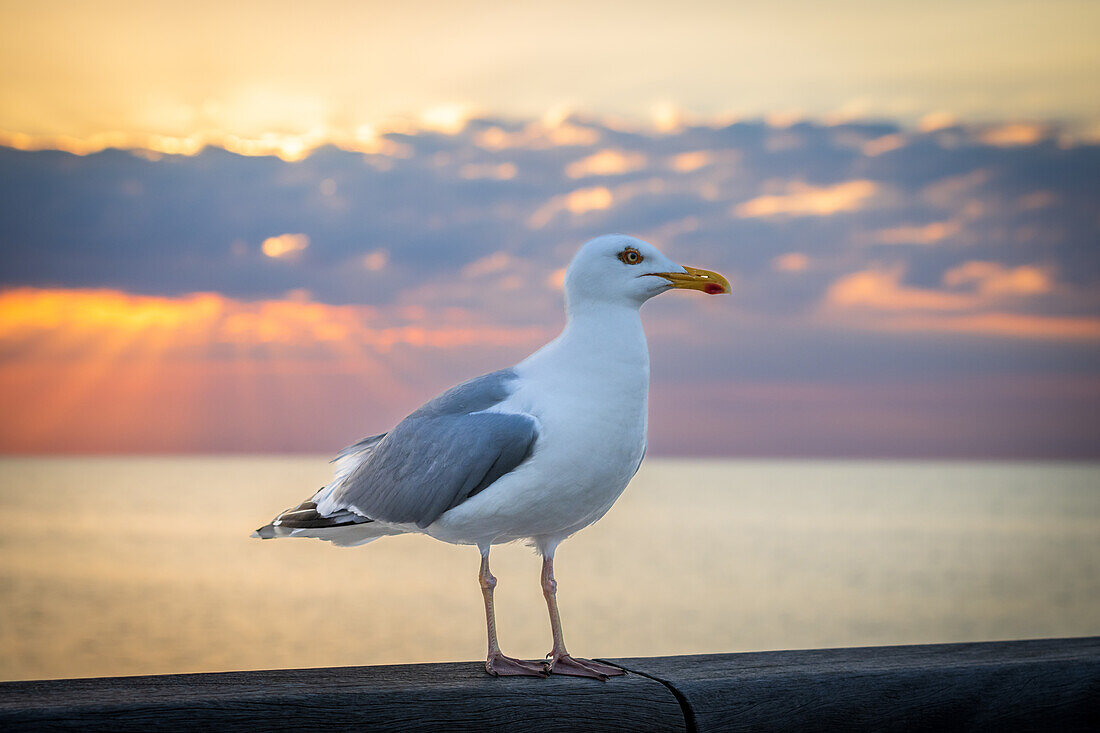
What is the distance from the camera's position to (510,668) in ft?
10.9

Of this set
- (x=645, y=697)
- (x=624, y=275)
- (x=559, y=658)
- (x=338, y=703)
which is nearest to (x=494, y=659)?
(x=559, y=658)

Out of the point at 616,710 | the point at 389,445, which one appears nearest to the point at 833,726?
the point at 616,710

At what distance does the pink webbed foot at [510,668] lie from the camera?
3.29 meters

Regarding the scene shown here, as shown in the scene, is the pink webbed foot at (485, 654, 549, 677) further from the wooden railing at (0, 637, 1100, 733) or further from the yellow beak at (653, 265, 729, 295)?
the yellow beak at (653, 265, 729, 295)

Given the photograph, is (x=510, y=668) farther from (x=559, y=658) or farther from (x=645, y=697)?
(x=645, y=697)

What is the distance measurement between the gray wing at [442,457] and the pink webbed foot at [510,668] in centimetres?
51

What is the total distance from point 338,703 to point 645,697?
31.6 inches

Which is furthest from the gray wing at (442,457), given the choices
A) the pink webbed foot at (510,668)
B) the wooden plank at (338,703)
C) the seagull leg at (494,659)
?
the wooden plank at (338,703)

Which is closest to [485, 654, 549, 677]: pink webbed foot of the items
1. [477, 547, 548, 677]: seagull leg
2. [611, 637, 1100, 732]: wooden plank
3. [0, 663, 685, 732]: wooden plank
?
[477, 547, 548, 677]: seagull leg

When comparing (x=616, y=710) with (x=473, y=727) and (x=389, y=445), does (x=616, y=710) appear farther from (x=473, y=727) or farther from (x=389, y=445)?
(x=389, y=445)

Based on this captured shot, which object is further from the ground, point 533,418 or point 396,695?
point 533,418

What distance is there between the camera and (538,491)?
3463mm

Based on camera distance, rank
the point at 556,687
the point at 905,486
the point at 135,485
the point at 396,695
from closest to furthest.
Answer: the point at 396,695 → the point at 556,687 → the point at 905,486 → the point at 135,485

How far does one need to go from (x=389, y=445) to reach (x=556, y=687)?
1272 millimetres
